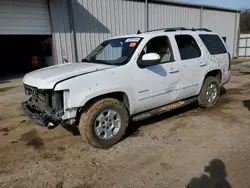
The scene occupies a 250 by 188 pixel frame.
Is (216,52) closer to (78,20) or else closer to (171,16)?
(78,20)

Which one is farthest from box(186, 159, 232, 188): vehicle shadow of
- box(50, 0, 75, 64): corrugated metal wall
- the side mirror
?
box(50, 0, 75, 64): corrugated metal wall

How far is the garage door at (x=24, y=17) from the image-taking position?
397 inches

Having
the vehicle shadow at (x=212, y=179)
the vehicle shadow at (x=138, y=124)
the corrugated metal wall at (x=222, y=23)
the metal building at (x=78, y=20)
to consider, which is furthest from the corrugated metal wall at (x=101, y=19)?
the vehicle shadow at (x=212, y=179)

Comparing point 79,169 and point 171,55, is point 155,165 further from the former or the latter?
point 171,55

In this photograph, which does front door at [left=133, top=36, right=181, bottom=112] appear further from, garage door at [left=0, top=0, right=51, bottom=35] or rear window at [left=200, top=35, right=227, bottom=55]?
garage door at [left=0, top=0, right=51, bottom=35]

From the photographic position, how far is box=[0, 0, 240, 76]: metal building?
34.3ft

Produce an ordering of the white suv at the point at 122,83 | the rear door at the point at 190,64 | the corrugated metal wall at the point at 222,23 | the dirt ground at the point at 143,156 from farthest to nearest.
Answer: the corrugated metal wall at the point at 222,23, the rear door at the point at 190,64, the white suv at the point at 122,83, the dirt ground at the point at 143,156

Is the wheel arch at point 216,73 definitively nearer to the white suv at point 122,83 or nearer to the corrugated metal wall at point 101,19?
the white suv at point 122,83

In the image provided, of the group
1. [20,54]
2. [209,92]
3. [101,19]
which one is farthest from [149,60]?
[20,54]

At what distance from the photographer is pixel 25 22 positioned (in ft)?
34.7

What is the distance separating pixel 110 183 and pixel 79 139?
1.54 m

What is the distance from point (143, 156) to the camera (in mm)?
3605

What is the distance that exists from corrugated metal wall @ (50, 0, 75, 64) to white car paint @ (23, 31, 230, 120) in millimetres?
7292

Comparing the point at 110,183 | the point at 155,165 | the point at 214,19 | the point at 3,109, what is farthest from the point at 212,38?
the point at 214,19
